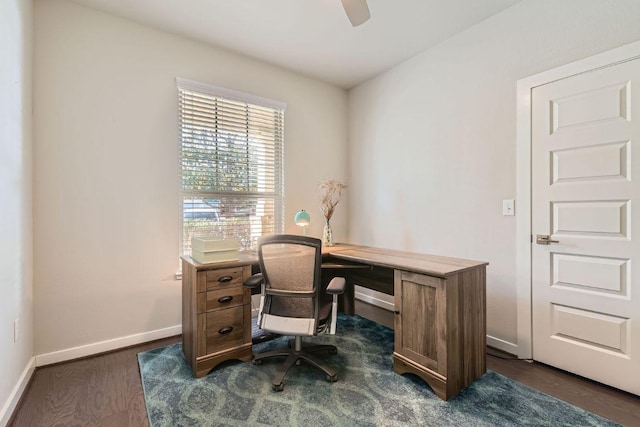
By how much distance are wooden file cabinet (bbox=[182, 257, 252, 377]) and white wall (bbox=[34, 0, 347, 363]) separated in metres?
0.55

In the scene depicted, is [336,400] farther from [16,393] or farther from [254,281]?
[16,393]

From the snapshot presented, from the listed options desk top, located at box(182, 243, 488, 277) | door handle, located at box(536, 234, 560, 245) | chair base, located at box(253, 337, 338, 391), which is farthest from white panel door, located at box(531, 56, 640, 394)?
chair base, located at box(253, 337, 338, 391)

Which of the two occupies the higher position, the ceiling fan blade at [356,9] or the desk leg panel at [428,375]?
the ceiling fan blade at [356,9]

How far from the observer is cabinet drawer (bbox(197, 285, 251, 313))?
1.96 metres

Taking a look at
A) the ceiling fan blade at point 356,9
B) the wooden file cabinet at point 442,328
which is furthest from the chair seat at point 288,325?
the ceiling fan blade at point 356,9

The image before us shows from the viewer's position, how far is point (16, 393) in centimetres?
169

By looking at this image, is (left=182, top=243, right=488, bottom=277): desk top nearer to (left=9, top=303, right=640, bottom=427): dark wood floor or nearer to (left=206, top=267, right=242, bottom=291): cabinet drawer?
(left=206, top=267, right=242, bottom=291): cabinet drawer

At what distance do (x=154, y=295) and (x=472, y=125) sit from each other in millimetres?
3074

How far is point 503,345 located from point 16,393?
3243mm

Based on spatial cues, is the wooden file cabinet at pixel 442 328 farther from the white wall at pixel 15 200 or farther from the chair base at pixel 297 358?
the white wall at pixel 15 200

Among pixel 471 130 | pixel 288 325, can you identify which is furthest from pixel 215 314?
pixel 471 130

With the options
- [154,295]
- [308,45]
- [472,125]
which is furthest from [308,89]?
[154,295]

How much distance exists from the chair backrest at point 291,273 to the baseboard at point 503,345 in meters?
1.55

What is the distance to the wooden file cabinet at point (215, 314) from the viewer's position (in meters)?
1.95
